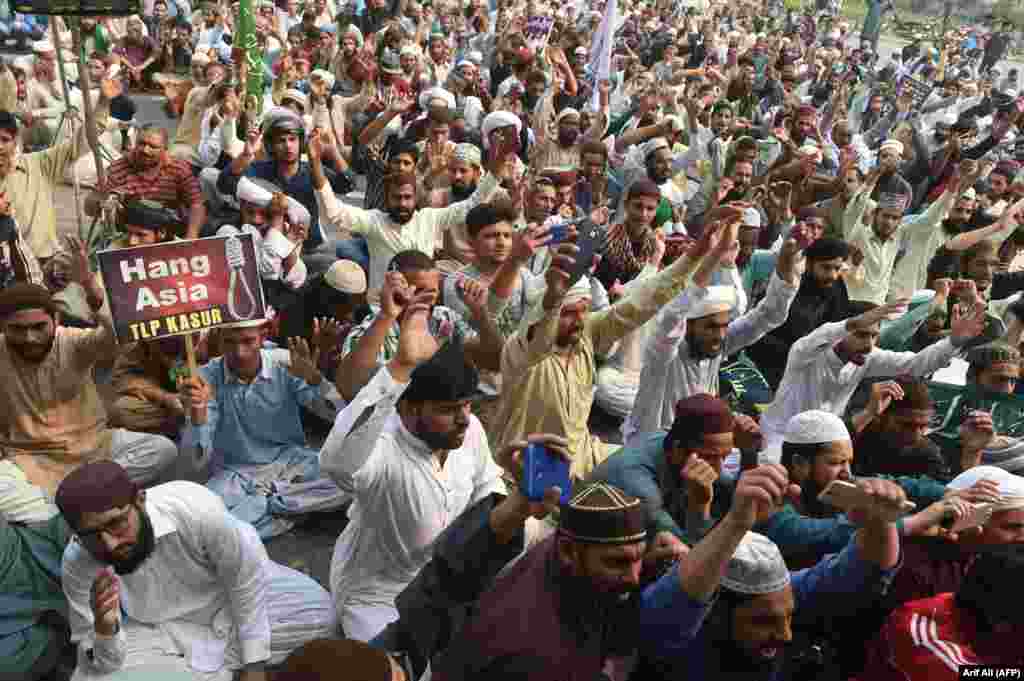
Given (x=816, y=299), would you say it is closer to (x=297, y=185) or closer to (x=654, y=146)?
(x=654, y=146)

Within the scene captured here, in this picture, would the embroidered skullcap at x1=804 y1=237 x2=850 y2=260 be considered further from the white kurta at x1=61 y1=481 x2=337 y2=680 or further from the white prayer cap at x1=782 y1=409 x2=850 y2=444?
the white kurta at x1=61 y1=481 x2=337 y2=680

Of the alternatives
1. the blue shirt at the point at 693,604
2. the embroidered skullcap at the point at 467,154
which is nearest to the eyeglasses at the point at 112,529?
the blue shirt at the point at 693,604

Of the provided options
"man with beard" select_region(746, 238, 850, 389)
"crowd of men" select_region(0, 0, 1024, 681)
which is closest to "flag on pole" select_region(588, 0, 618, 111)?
"crowd of men" select_region(0, 0, 1024, 681)

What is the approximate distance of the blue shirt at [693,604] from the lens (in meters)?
2.38

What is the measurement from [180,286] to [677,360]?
2.28 metres

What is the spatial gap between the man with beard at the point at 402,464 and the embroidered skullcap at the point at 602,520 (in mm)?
531

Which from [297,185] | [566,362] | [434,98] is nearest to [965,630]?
[566,362]

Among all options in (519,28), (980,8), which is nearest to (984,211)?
(519,28)

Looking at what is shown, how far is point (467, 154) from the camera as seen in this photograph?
770cm

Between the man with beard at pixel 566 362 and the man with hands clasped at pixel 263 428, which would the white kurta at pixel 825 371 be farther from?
the man with hands clasped at pixel 263 428

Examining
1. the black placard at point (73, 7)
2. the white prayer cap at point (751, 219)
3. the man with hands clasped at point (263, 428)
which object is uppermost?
the black placard at point (73, 7)

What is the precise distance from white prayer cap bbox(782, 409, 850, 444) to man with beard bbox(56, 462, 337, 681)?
1.98 metres

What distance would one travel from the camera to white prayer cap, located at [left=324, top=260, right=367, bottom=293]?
5.30m

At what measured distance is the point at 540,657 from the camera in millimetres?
2230
